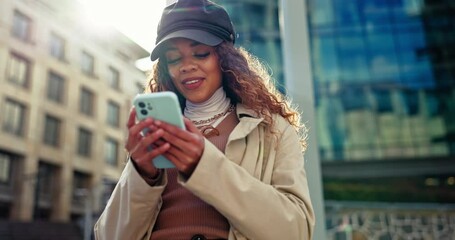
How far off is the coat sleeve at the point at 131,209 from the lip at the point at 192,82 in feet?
0.72

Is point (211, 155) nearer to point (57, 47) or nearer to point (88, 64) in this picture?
point (57, 47)

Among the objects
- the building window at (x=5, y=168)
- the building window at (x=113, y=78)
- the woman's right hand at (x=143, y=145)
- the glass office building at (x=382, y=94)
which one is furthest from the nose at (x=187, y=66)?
the building window at (x=113, y=78)

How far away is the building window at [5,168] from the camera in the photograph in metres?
22.3

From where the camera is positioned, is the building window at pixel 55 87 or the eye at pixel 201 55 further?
the building window at pixel 55 87

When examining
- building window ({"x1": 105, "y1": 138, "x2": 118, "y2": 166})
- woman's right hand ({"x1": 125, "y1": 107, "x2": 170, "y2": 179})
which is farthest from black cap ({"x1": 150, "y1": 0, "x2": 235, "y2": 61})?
building window ({"x1": 105, "y1": 138, "x2": 118, "y2": 166})

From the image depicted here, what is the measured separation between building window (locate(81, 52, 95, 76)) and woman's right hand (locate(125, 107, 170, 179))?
90.2 ft

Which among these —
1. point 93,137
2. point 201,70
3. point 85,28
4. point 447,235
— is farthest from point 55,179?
point 201,70

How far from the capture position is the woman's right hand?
2.64ft

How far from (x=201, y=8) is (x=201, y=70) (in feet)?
0.45

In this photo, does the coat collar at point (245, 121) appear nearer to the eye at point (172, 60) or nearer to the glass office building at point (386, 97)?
the eye at point (172, 60)

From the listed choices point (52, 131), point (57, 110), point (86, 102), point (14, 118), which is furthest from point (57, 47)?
point (14, 118)

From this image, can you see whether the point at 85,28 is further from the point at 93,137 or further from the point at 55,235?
the point at 55,235

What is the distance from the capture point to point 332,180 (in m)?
15.7

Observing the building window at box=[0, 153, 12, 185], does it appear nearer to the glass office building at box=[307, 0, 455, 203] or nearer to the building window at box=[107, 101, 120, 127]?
the building window at box=[107, 101, 120, 127]
